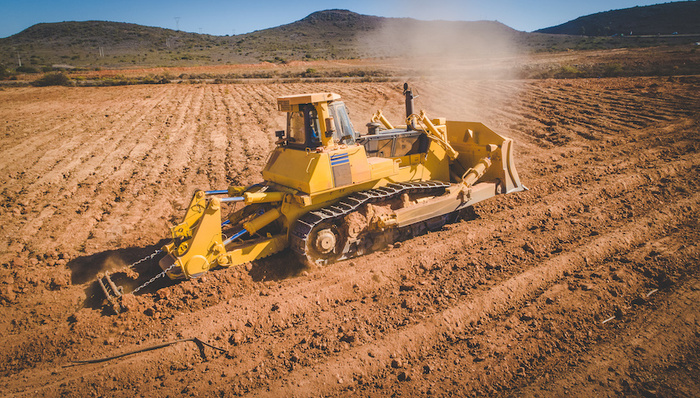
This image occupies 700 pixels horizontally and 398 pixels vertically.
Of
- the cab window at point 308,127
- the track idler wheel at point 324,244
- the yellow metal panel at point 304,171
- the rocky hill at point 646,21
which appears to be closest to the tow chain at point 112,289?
the track idler wheel at point 324,244

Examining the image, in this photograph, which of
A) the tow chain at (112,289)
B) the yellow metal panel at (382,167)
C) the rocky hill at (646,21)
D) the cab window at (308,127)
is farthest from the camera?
Result: the rocky hill at (646,21)

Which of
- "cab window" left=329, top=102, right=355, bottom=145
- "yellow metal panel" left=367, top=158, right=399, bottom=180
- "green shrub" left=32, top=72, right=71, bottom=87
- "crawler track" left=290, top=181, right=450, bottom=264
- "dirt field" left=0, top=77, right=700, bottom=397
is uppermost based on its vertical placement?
"green shrub" left=32, top=72, right=71, bottom=87

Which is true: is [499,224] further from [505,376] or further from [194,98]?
[194,98]

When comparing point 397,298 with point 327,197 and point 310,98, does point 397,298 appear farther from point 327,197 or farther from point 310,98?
point 310,98

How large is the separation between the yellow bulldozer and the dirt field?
0.37m

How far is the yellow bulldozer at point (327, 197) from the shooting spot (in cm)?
599

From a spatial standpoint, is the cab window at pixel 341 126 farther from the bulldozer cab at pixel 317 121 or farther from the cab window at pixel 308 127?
the cab window at pixel 308 127

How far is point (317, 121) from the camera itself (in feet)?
21.3

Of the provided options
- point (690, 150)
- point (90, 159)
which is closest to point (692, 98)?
point (690, 150)

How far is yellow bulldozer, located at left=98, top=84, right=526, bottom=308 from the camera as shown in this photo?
19.7ft

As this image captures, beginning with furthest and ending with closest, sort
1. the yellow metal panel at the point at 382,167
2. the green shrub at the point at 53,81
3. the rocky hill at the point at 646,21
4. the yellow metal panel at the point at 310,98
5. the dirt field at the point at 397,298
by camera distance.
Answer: the rocky hill at the point at 646,21 → the green shrub at the point at 53,81 → the yellow metal panel at the point at 382,167 → the yellow metal panel at the point at 310,98 → the dirt field at the point at 397,298

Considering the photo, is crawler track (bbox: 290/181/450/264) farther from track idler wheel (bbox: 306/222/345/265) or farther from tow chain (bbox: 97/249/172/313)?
tow chain (bbox: 97/249/172/313)

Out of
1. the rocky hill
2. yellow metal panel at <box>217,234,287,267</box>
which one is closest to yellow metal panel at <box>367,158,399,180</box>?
yellow metal panel at <box>217,234,287,267</box>

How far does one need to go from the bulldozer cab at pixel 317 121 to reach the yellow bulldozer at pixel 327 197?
2 centimetres
